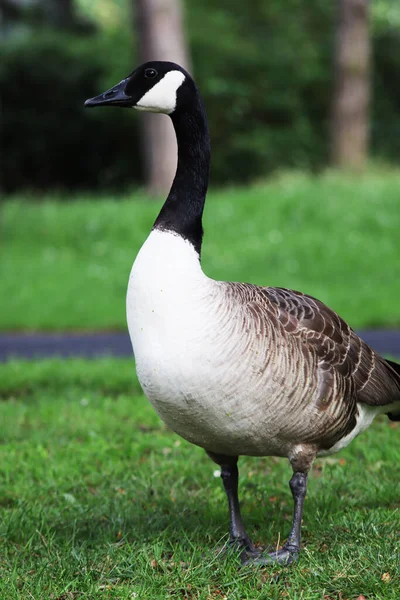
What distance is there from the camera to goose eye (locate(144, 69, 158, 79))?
3697 mm

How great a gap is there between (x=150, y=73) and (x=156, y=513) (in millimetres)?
2154

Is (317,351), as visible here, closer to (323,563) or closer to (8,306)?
(323,563)

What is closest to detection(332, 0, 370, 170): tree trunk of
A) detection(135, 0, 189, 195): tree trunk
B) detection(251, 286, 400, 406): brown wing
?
detection(135, 0, 189, 195): tree trunk

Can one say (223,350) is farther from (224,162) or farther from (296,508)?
(224,162)

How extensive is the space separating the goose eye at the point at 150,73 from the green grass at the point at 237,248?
598 centimetres

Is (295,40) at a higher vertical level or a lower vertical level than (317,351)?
higher

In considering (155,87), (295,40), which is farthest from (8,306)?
(295,40)

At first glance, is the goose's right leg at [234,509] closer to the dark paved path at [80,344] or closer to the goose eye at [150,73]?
the goose eye at [150,73]

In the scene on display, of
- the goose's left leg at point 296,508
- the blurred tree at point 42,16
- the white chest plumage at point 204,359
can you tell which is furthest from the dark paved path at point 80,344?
the blurred tree at point 42,16

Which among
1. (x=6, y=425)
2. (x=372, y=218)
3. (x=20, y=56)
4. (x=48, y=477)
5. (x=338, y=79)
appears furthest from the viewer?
(x=20, y=56)

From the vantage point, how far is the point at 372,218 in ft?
45.0

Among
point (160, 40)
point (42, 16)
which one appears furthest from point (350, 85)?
point (42, 16)

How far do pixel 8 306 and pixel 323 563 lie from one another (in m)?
7.62

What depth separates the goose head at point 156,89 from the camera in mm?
3680
